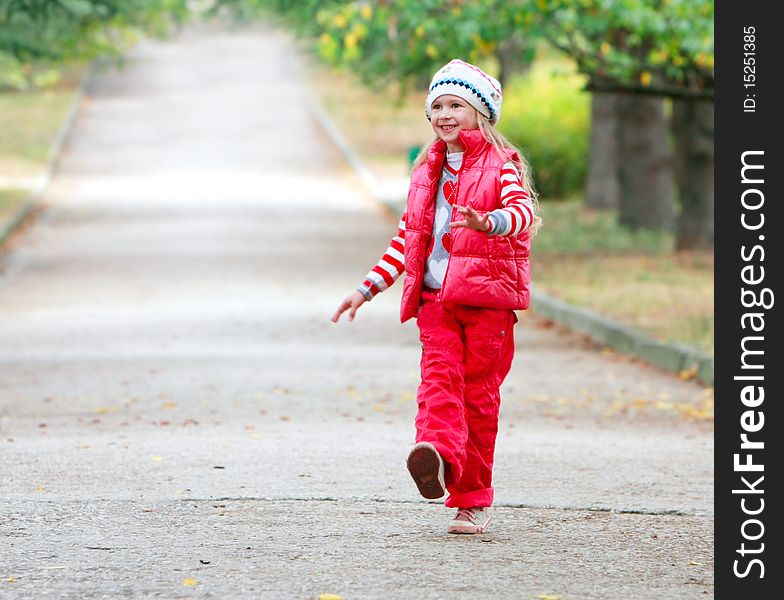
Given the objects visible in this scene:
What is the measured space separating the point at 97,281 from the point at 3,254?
128 inches

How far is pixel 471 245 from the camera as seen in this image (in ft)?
20.1

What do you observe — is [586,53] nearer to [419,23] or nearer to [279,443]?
[419,23]

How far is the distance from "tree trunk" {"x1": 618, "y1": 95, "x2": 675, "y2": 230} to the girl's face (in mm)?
17134

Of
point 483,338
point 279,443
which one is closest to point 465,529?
point 483,338

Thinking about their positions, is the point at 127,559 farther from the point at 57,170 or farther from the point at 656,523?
the point at 57,170

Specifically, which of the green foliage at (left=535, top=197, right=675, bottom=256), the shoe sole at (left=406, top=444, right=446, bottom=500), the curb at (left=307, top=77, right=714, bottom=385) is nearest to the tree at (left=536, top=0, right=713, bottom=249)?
the green foliage at (left=535, top=197, right=675, bottom=256)

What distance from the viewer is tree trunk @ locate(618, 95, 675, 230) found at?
76.4 feet

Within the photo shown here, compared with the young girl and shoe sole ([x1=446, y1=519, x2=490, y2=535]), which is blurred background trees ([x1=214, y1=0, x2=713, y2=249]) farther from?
shoe sole ([x1=446, y1=519, x2=490, y2=535])

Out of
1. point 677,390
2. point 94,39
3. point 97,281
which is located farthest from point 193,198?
point 677,390

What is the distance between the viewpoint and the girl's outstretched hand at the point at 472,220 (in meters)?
5.71

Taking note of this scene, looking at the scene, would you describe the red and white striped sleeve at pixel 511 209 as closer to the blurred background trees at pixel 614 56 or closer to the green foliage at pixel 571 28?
the blurred background trees at pixel 614 56

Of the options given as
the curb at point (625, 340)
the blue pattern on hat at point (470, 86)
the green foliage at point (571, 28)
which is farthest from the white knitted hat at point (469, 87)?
the green foliage at point (571, 28)

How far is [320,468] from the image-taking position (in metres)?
7.78

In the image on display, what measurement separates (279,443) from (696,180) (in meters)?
12.8
